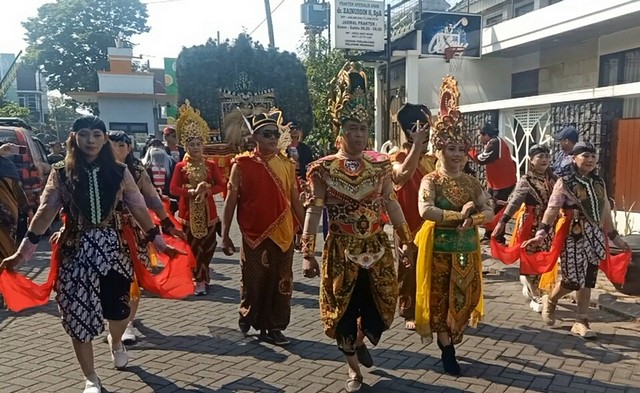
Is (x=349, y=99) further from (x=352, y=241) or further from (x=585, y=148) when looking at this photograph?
(x=585, y=148)

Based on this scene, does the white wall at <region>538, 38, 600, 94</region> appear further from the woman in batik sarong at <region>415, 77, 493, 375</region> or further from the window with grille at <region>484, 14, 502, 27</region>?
the woman in batik sarong at <region>415, 77, 493, 375</region>

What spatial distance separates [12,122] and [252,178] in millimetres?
8998

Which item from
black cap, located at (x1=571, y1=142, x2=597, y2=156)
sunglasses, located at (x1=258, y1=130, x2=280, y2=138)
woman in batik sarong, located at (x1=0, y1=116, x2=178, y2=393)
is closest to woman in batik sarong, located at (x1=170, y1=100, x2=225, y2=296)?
sunglasses, located at (x1=258, y1=130, x2=280, y2=138)

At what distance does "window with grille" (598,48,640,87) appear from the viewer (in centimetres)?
1184

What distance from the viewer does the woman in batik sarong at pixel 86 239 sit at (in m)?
3.84

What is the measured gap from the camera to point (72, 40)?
42938mm

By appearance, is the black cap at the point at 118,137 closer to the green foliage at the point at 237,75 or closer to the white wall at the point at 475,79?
the green foliage at the point at 237,75

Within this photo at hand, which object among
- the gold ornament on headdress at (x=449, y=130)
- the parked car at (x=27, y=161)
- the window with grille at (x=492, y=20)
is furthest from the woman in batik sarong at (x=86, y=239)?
the window with grille at (x=492, y=20)

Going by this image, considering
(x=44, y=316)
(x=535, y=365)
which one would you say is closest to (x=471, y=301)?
(x=535, y=365)

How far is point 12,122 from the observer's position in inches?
462

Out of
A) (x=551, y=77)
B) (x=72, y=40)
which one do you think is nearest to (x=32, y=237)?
(x=551, y=77)

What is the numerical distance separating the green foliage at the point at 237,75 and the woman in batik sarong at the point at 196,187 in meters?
2.05

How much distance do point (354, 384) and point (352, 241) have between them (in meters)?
1.00

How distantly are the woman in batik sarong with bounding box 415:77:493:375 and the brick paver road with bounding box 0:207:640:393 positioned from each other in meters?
0.36
